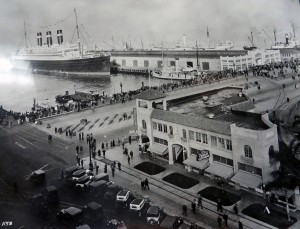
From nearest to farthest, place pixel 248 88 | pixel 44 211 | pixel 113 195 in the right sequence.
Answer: pixel 44 211 → pixel 113 195 → pixel 248 88

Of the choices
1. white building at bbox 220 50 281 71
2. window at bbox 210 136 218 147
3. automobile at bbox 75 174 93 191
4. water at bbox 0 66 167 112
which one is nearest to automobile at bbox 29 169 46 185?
automobile at bbox 75 174 93 191

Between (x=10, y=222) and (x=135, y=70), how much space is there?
10651 cm

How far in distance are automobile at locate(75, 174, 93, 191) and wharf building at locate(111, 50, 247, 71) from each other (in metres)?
78.3

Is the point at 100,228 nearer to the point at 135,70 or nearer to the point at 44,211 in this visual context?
the point at 44,211

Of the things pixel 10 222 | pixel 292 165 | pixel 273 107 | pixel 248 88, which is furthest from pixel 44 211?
pixel 248 88

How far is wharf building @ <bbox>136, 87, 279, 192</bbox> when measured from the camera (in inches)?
1005

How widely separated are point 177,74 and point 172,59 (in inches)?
880

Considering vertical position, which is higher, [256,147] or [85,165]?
[256,147]

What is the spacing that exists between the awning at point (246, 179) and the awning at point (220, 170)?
859mm

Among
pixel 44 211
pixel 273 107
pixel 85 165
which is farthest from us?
pixel 273 107

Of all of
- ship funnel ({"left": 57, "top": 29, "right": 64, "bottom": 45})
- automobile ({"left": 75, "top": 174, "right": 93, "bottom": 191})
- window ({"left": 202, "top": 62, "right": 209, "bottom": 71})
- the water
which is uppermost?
ship funnel ({"left": 57, "top": 29, "right": 64, "bottom": 45})

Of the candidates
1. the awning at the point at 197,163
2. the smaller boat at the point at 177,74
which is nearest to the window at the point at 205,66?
the smaller boat at the point at 177,74

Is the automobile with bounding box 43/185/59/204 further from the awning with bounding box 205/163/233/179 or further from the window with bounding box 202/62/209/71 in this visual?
the window with bounding box 202/62/209/71

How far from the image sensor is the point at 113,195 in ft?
84.6
